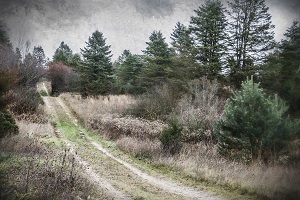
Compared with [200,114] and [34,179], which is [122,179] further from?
[200,114]

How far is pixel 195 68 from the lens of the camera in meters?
21.4

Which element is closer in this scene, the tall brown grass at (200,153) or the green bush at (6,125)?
the tall brown grass at (200,153)

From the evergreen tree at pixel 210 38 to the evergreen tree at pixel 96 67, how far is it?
12570mm

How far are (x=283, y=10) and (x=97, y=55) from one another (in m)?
29.6

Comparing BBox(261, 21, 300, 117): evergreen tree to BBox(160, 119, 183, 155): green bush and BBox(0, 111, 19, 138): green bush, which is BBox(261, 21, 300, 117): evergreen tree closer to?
BBox(160, 119, 183, 155): green bush

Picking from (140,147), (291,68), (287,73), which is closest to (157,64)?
(287,73)

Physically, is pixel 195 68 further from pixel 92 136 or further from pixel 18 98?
pixel 18 98

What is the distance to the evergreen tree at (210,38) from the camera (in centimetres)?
2122

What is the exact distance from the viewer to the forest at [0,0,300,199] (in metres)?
9.73

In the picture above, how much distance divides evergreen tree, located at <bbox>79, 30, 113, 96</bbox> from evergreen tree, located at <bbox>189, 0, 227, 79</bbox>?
1257cm

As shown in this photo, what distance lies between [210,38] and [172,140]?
13313 millimetres

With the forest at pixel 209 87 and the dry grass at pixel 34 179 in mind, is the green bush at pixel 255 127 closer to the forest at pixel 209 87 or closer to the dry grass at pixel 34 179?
the forest at pixel 209 87

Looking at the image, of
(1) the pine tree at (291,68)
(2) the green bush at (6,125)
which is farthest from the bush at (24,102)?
(1) the pine tree at (291,68)

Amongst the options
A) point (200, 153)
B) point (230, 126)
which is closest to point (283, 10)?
point (230, 126)
